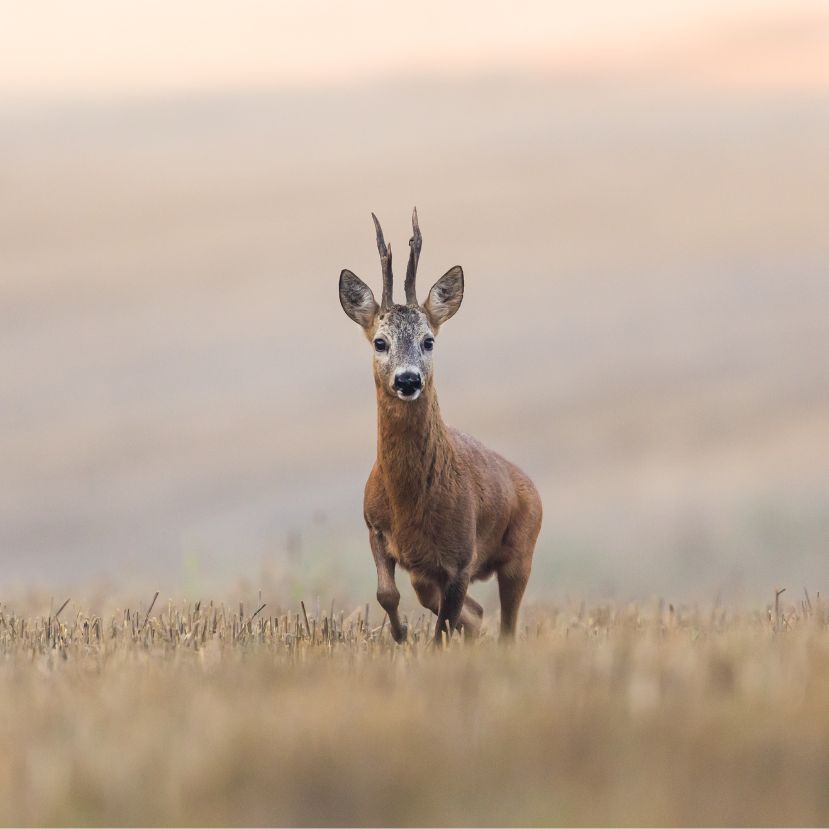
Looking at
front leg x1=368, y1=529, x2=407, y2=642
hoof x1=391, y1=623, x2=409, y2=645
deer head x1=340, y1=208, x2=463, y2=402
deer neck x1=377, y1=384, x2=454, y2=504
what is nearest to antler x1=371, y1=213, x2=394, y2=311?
deer head x1=340, y1=208, x2=463, y2=402

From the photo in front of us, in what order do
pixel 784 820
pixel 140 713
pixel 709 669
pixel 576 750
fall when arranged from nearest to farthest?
1. pixel 784 820
2. pixel 576 750
3. pixel 140 713
4. pixel 709 669

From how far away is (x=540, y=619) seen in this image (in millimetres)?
12609

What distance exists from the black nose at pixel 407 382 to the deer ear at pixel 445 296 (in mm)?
971

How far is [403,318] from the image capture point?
10422mm

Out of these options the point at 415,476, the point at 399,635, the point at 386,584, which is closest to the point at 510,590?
the point at 399,635

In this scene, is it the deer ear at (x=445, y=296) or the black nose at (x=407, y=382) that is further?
the deer ear at (x=445, y=296)

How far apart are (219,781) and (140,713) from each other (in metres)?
1.27

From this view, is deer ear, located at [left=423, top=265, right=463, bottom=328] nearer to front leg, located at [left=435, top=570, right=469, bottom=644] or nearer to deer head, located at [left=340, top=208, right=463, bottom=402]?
deer head, located at [left=340, top=208, right=463, bottom=402]

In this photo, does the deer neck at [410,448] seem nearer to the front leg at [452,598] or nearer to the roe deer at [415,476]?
the roe deer at [415,476]

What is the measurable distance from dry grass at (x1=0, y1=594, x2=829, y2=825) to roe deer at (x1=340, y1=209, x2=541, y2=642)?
2.03 meters

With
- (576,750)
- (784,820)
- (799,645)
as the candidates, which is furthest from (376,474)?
(784,820)

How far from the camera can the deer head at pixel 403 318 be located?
1009 cm

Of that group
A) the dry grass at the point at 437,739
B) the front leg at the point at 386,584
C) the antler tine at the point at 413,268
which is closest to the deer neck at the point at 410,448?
the front leg at the point at 386,584

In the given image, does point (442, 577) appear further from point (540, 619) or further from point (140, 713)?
point (140, 713)
